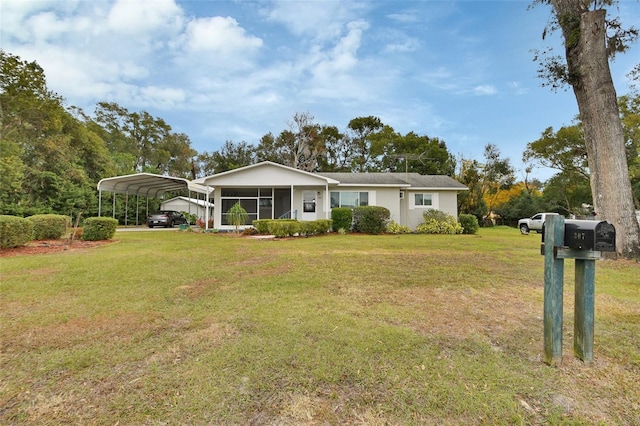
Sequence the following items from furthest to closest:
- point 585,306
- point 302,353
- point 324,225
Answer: point 324,225 → point 302,353 → point 585,306

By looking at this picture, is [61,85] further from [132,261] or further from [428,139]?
[428,139]

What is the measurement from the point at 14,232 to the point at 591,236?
12.9 metres

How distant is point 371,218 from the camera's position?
16.3 metres

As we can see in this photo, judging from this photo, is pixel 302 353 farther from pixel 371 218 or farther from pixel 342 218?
pixel 371 218

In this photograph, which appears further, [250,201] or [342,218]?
[250,201]

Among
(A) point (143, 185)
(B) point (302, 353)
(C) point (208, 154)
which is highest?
(C) point (208, 154)

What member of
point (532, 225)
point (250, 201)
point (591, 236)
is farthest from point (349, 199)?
point (591, 236)

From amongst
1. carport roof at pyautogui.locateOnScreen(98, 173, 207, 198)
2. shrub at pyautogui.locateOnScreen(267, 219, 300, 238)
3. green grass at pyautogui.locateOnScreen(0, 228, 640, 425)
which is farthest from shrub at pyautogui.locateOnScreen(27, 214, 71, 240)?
shrub at pyautogui.locateOnScreen(267, 219, 300, 238)

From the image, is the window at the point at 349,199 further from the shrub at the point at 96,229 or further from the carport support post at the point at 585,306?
the carport support post at the point at 585,306

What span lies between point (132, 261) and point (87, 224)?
627cm

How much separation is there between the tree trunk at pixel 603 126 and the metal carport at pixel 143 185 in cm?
1746

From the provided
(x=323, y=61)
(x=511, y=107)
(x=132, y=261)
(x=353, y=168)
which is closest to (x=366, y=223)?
(x=323, y=61)

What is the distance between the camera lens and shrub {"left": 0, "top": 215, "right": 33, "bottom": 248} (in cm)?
855

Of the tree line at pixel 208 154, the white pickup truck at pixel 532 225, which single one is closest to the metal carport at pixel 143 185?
the tree line at pixel 208 154
